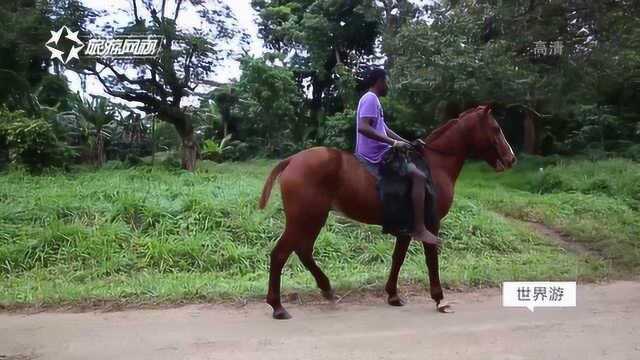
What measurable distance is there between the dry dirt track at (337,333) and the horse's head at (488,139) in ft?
4.49

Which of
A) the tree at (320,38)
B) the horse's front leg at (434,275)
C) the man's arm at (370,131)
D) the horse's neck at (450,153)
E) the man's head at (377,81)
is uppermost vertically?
the tree at (320,38)

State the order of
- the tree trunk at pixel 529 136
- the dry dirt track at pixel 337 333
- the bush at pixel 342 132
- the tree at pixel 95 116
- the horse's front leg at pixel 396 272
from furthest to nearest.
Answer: the bush at pixel 342 132 < the tree trunk at pixel 529 136 < the tree at pixel 95 116 < the horse's front leg at pixel 396 272 < the dry dirt track at pixel 337 333

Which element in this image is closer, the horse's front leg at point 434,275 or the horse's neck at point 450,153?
the horse's front leg at point 434,275

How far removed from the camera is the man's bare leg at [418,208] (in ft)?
17.1

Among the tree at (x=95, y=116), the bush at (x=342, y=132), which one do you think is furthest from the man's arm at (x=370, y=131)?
the bush at (x=342, y=132)

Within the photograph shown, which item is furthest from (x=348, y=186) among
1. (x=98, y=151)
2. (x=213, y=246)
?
(x=98, y=151)

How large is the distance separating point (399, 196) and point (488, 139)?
3.51 ft

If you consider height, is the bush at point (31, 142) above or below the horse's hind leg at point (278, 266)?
above

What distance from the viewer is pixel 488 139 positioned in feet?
18.3

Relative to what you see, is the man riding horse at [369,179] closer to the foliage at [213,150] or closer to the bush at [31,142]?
the bush at [31,142]

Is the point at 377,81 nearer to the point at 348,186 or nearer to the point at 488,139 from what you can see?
the point at 348,186

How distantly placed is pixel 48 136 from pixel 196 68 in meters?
4.87

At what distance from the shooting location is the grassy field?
247 inches

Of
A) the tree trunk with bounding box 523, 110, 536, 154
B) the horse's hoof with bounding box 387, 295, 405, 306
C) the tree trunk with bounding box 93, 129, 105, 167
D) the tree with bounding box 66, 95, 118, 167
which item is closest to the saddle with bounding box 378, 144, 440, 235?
the horse's hoof with bounding box 387, 295, 405, 306
